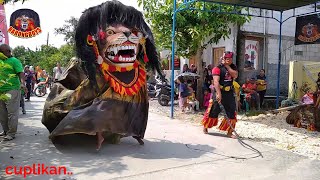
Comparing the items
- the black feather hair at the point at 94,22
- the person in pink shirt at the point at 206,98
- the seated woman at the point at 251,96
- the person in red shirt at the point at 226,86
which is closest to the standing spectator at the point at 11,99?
the black feather hair at the point at 94,22

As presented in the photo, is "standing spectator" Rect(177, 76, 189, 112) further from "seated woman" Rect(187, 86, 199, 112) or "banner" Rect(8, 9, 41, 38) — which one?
"banner" Rect(8, 9, 41, 38)

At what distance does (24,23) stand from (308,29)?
395 inches

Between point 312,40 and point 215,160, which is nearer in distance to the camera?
point 215,160

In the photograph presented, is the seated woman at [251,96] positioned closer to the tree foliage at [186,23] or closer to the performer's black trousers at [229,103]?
the tree foliage at [186,23]

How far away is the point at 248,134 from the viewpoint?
727 cm

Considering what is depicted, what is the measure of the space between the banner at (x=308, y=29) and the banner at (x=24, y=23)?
9306mm

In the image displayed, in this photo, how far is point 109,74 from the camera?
5336mm

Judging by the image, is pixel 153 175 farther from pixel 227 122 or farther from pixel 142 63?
pixel 227 122

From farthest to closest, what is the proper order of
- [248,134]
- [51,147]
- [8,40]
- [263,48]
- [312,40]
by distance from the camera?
[263,48], [8,40], [312,40], [248,134], [51,147]

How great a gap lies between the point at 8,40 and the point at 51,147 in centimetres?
803

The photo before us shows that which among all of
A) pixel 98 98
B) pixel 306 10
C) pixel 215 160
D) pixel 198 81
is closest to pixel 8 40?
pixel 198 81

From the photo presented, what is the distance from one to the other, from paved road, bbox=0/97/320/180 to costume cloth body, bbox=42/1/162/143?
39cm

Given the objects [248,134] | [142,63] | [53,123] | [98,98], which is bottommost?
[248,134]

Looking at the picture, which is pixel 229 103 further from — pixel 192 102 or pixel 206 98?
pixel 206 98
